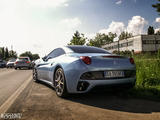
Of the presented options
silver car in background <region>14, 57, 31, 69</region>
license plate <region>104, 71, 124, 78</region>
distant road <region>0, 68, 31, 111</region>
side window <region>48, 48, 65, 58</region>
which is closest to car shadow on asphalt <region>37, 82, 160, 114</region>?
license plate <region>104, 71, 124, 78</region>

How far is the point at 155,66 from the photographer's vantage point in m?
6.89

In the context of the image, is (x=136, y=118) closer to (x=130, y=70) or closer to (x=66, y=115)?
(x=66, y=115)

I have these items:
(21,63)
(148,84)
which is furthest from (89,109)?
(21,63)

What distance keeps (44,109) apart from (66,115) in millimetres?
579

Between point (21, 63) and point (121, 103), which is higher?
point (21, 63)

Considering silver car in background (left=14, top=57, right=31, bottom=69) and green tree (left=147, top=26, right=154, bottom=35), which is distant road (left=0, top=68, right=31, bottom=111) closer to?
silver car in background (left=14, top=57, right=31, bottom=69)

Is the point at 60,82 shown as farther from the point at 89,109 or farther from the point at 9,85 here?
the point at 9,85

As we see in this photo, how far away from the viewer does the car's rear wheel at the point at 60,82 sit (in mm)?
4023

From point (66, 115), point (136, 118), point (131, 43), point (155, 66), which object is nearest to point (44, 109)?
point (66, 115)

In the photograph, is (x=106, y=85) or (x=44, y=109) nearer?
(x=44, y=109)

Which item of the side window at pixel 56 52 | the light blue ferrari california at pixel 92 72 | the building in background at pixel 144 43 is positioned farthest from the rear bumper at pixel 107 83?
the building in background at pixel 144 43

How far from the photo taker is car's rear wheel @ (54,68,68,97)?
4023mm

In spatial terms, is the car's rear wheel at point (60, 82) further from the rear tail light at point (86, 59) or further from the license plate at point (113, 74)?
the license plate at point (113, 74)

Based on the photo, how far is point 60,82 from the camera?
14.0ft
